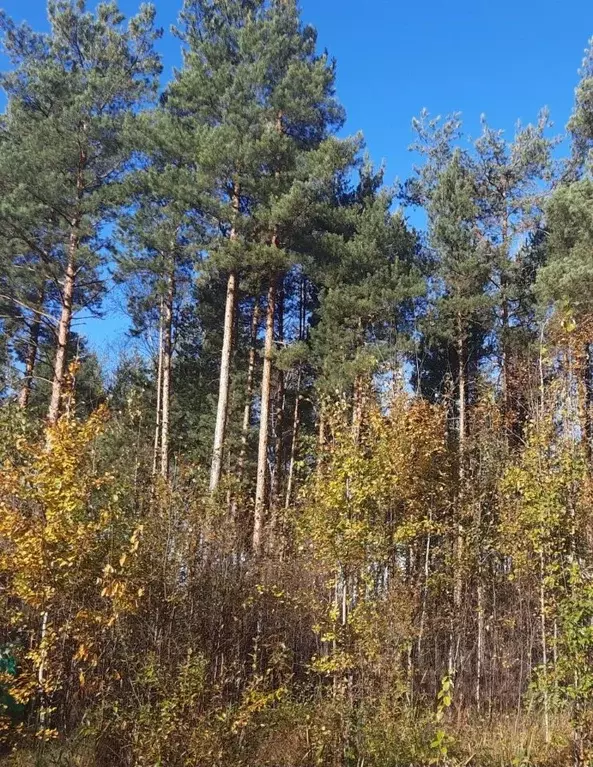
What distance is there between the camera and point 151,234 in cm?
1470

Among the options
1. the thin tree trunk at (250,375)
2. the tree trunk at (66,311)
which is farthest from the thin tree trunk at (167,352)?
the tree trunk at (66,311)

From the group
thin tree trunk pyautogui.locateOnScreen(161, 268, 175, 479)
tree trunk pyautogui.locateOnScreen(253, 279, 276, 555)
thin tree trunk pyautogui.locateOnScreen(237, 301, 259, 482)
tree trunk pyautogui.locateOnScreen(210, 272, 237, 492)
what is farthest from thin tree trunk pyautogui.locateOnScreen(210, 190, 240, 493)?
thin tree trunk pyautogui.locateOnScreen(161, 268, 175, 479)

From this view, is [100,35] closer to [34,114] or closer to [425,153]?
[34,114]

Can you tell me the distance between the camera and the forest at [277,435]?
629 cm

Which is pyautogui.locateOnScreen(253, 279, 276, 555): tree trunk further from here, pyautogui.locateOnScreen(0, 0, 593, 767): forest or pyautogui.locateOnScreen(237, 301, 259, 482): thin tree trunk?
pyautogui.locateOnScreen(237, 301, 259, 482): thin tree trunk

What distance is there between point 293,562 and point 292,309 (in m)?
11.7

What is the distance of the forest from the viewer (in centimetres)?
629

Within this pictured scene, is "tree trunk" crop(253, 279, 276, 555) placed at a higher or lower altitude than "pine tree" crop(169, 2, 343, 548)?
lower

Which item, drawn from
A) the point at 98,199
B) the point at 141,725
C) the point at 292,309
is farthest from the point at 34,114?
the point at 141,725

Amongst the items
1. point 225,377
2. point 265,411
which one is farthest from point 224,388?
point 265,411

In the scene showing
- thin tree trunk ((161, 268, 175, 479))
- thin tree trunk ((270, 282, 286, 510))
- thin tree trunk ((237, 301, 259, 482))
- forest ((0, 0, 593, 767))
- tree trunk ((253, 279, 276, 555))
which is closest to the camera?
forest ((0, 0, 593, 767))

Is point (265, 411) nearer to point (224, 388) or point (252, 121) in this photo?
point (224, 388)

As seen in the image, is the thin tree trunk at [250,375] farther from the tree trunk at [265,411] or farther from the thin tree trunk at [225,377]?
the thin tree trunk at [225,377]

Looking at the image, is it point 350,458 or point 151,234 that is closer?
point 350,458
